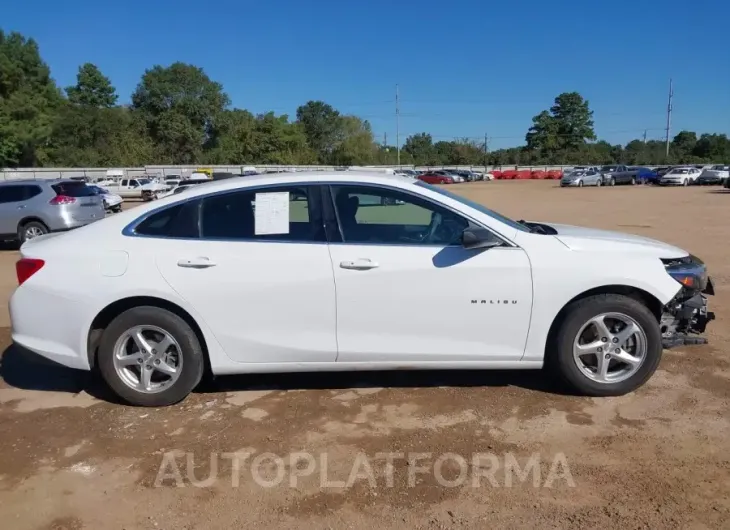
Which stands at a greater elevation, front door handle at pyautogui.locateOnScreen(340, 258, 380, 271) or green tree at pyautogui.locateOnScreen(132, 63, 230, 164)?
green tree at pyautogui.locateOnScreen(132, 63, 230, 164)

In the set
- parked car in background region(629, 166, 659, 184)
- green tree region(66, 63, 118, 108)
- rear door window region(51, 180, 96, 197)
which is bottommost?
rear door window region(51, 180, 96, 197)

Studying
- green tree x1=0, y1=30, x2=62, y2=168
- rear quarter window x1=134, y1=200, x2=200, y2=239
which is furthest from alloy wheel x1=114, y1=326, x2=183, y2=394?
green tree x1=0, y1=30, x2=62, y2=168

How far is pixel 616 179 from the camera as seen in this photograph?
164 ft

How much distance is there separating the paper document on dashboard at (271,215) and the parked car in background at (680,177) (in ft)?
163

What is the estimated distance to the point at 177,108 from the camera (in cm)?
8325

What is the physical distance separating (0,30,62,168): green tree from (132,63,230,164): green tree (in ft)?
45.1

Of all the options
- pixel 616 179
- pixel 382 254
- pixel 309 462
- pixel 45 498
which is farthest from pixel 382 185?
pixel 616 179

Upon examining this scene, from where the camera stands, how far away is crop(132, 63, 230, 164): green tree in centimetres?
8256

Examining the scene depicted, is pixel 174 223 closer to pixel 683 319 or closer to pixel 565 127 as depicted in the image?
pixel 683 319

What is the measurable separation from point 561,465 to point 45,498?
111 inches

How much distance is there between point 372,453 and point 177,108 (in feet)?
285

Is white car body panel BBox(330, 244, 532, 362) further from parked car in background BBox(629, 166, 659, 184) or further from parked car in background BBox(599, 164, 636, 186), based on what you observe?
parked car in background BBox(629, 166, 659, 184)

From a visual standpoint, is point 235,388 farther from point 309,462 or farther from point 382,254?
point 382,254

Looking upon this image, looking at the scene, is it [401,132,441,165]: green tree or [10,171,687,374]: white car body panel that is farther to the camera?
[401,132,441,165]: green tree
